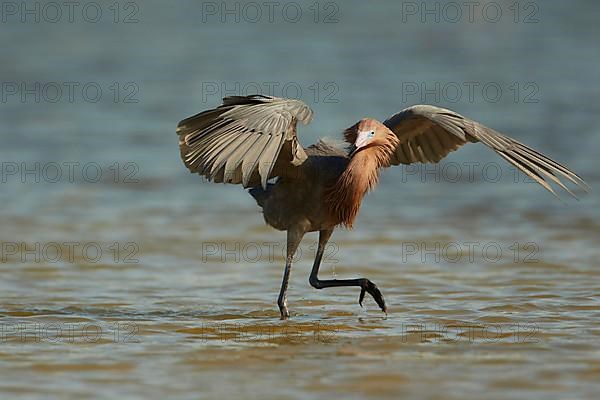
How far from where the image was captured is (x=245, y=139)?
7004mm

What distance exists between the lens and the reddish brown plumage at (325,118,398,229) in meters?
7.92

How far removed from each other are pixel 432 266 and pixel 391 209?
2543mm

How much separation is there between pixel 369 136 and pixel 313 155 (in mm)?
540

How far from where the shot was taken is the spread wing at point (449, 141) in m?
7.43

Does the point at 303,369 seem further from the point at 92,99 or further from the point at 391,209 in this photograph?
the point at 92,99

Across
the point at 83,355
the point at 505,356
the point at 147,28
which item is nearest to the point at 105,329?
the point at 83,355
